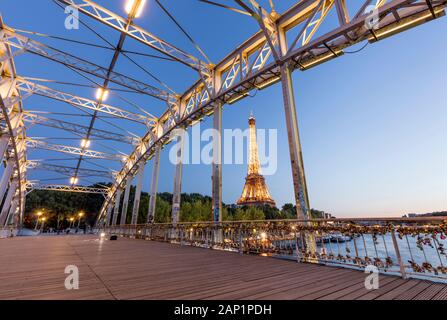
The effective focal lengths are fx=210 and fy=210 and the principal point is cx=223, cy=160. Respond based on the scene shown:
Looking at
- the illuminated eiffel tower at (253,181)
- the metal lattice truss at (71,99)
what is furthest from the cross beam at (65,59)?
the illuminated eiffel tower at (253,181)

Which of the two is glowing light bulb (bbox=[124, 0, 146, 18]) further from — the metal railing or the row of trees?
the row of trees

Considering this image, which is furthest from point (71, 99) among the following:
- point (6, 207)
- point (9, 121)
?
point (6, 207)

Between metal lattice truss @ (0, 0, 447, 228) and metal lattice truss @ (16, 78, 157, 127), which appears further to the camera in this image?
metal lattice truss @ (16, 78, 157, 127)

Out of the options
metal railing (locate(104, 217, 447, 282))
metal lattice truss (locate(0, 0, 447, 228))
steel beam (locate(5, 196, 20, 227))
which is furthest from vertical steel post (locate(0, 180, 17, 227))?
metal railing (locate(104, 217, 447, 282))

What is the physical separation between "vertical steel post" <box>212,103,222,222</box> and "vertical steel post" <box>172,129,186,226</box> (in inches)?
133

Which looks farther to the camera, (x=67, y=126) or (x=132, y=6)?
(x=67, y=126)

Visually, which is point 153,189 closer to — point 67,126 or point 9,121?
point 67,126

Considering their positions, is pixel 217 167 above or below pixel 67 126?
below

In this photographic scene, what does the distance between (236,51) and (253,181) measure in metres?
44.1

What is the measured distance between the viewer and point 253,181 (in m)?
52.9

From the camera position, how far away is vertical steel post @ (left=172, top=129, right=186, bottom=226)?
41.8 ft

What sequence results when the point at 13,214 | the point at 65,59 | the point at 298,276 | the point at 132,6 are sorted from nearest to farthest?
the point at 298,276 < the point at 132,6 < the point at 65,59 < the point at 13,214

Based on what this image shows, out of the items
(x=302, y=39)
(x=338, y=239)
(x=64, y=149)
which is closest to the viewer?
(x=338, y=239)

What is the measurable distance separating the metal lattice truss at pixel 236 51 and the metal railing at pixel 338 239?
5.75m
